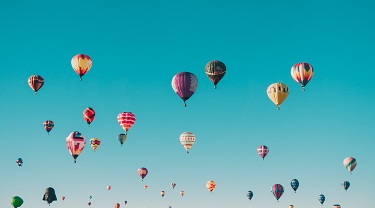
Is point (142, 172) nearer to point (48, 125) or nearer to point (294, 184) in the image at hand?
point (48, 125)

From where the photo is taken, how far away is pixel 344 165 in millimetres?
77562

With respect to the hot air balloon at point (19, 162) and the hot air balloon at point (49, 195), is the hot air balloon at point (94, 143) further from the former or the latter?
the hot air balloon at point (19, 162)

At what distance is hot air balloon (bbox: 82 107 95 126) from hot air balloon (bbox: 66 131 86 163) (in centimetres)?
549

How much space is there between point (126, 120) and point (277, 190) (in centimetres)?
2213

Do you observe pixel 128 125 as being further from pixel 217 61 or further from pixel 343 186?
pixel 343 186

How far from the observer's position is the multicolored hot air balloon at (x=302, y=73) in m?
57.1

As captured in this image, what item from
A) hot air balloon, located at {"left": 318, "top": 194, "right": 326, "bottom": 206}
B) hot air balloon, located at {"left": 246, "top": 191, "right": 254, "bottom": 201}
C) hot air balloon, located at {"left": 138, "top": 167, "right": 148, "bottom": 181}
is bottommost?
hot air balloon, located at {"left": 318, "top": 194, "right": 326, "bottom": 206}

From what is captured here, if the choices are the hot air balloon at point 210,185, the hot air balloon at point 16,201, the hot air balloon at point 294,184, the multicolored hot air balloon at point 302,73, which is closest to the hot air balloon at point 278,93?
the multicolored hot air balloon at point 302,73

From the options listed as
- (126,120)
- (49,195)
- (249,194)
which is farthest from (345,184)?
(49,195)

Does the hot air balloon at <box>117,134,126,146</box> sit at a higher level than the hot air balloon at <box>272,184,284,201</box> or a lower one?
higher

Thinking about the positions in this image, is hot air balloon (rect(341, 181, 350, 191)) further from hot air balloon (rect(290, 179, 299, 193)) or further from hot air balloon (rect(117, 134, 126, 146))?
hot air balloon (rect(117, 134, 126, 146))

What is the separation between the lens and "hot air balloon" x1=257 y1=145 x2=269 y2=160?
73.7 meters

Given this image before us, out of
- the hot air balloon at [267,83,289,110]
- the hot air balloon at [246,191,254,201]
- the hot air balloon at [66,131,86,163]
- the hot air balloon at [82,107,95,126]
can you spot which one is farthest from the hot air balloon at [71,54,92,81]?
the hot air balloon at [246,191,254,201]

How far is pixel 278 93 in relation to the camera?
5834 centimetres
